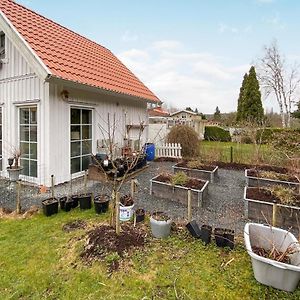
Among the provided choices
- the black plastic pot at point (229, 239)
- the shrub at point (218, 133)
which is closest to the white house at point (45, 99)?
the black plastic pot at point (229, 239)

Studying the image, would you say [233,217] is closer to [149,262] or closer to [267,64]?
[149,262]

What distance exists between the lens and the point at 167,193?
589 cm

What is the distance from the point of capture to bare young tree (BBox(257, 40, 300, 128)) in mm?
30500

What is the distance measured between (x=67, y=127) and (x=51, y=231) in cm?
341

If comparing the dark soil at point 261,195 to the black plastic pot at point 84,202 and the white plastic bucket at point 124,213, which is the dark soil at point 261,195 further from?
the black plastic pot at point 84,202

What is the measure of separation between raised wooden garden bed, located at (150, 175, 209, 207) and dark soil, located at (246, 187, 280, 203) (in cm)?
102

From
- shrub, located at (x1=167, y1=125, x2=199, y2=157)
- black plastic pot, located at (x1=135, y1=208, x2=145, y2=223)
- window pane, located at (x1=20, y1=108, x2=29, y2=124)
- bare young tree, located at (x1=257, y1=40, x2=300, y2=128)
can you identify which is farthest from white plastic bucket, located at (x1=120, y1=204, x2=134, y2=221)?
bare young tree, located at (x1=257, y1=40, x2=300, y2=128)

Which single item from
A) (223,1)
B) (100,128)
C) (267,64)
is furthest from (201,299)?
(267,64)

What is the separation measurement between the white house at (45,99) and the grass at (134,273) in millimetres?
3131

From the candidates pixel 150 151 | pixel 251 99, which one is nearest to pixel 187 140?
pixel 150 151

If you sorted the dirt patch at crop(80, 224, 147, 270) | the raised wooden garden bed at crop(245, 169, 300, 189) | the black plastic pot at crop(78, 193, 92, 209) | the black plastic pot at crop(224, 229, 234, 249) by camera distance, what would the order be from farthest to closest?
the raised wooden garden bed at crop(245, 169, 300, 189) < the black plastic pot at crop(78, 193, 92, 209) < the black plastic pot at crop(224, 229, 234, 249) < the dirt patch at crop(80, 224, 147, 270)

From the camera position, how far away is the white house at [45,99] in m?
6.24

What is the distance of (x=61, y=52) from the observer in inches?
292

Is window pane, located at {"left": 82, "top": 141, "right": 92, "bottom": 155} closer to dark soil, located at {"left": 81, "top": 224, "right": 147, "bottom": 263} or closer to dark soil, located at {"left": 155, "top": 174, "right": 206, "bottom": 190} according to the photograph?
dark soil, located at {"left": 155, "top": 174, "right": 206, "bottom": 190}
